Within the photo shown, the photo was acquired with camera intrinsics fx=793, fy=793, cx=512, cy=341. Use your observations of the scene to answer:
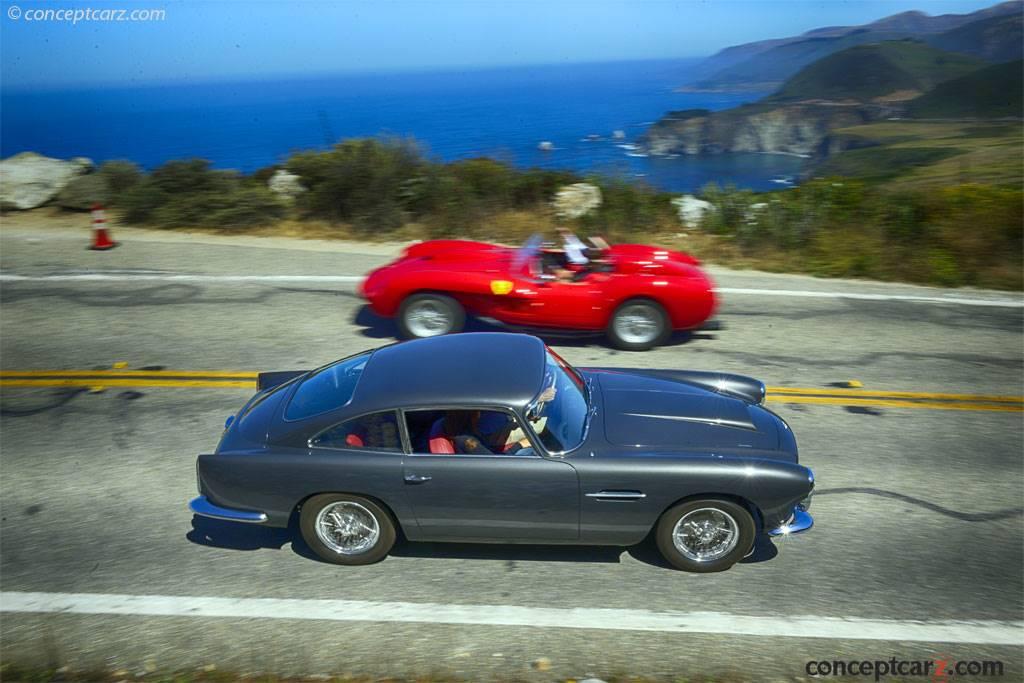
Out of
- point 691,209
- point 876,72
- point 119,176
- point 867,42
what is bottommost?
point 691,209

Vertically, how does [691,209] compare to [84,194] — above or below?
below

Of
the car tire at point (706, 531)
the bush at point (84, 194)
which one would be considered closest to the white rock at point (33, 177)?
the bush at point (84, 194)

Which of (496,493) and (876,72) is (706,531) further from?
(876,72)

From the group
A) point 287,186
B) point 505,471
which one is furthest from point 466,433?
point 287,186

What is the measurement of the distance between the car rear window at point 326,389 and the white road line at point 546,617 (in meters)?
1.21

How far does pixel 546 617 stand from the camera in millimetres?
4770

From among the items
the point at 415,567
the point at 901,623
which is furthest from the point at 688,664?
the point at 415,567

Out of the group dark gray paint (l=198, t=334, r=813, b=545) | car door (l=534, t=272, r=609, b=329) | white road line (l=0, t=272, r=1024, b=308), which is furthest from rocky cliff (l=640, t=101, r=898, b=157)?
dark gray paint (l=198, t=334, r=813, b=545)

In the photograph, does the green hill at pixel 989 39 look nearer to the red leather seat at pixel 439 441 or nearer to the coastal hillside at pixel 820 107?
the coastal hillside at pixel 820 107

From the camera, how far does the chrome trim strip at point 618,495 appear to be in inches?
192

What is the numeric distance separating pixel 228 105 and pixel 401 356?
63430 mm

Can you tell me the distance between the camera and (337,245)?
1353 centimetres

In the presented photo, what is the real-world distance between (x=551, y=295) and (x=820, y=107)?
23.7m

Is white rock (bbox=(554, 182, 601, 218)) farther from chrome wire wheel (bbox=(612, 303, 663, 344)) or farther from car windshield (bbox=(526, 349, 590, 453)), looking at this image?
car windshield (bbox=(526, 349, 590, 453))
